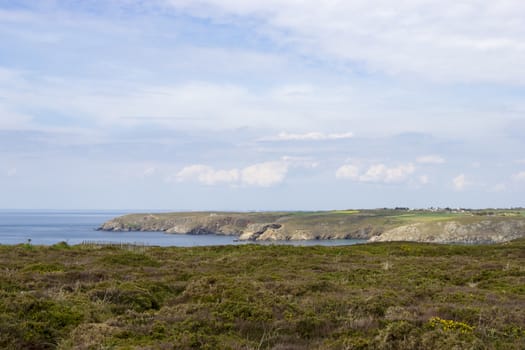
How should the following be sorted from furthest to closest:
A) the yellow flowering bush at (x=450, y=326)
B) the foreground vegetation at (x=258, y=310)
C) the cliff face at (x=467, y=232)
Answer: the cliff face at (x=467, y=232)
the yellow flowering bush at (x=450, y=326)
the foreground vegetation at (x=258, y=310)

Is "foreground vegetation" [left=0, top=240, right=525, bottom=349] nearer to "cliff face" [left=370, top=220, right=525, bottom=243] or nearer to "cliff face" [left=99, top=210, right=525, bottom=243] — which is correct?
"cliff face" [left=370, top=220, right=525, bottom=243]

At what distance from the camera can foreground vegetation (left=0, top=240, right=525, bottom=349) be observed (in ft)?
33.7

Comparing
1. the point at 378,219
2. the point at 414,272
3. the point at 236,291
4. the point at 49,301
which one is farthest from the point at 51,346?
the point at 378,219

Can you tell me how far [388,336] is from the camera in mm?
10430

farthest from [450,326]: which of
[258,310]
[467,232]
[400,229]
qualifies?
[400,229]

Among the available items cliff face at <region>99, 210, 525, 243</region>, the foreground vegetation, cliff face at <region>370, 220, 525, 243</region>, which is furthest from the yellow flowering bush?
cliff face at <region>99, 210, 525, 243</region>

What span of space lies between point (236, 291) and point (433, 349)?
613 cm

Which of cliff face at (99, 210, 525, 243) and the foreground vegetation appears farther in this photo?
cliff face at (99, 210, 525, 243)

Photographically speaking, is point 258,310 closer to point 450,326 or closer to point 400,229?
point 450,326

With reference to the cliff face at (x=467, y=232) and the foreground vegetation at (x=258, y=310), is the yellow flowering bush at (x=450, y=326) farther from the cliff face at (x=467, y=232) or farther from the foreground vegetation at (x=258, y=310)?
the cliff face at (x=467, y=232)

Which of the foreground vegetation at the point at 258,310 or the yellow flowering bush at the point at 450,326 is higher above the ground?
the yellow flowering bush at the point at 450,326

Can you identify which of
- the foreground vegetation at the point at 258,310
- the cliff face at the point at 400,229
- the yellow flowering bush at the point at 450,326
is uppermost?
the yellow flowering bush at the point at 450,326

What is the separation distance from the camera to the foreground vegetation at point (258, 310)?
1027 centimetres

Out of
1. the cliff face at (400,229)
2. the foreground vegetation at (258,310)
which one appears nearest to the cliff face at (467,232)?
the cliff face at (400,229)
